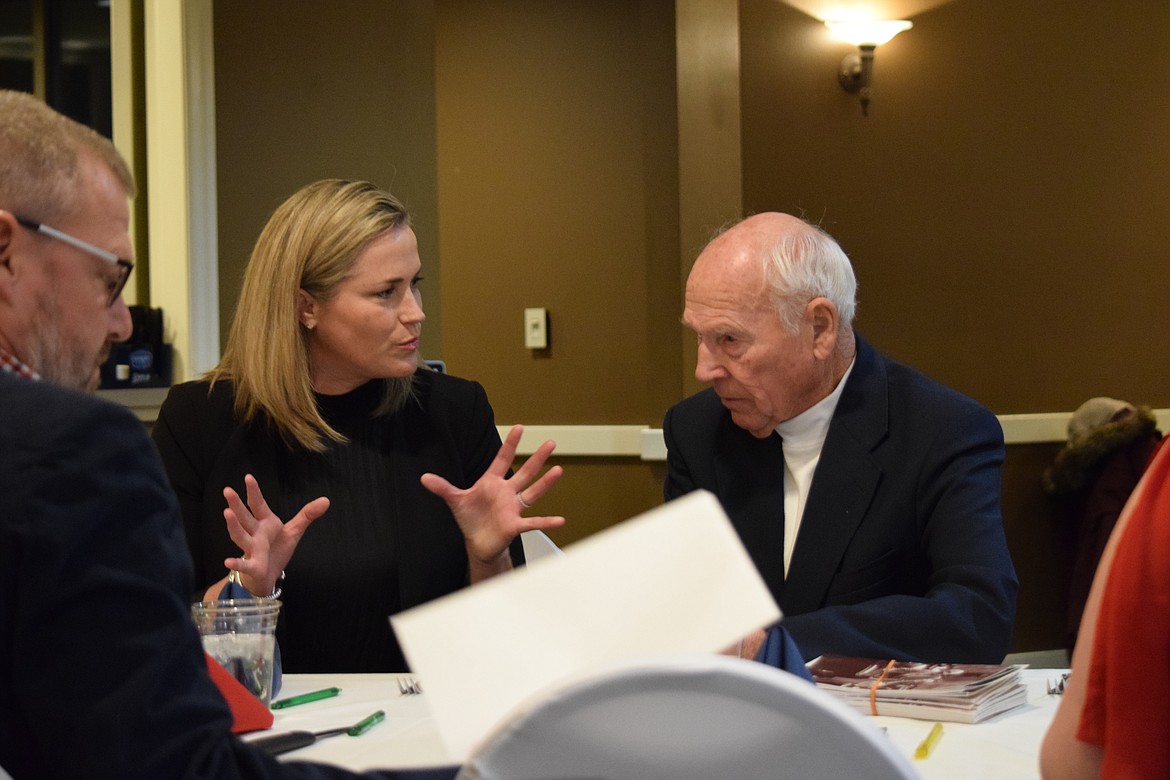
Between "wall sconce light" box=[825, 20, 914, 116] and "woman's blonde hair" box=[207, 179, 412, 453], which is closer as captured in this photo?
"woman's blonde hair" box=[207, 179, 412, 453]


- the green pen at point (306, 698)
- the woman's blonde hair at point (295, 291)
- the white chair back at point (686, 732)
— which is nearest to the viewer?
the white chair back at point (686, 732)

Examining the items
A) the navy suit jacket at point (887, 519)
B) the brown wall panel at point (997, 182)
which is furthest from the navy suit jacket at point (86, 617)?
the brown wall panel at point (997, 182)

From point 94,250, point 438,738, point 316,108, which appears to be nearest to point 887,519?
point 438,738

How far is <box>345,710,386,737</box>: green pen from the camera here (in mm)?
1391

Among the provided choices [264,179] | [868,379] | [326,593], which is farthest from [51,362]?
[264,179]

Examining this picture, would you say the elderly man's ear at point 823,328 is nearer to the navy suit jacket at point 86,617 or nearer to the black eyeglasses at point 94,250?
the black eyeglasses at point 94,250

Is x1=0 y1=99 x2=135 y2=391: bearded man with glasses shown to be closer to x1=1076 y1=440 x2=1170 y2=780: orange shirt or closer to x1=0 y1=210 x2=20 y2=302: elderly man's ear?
x1=0 y1=210 x2=20 y2=302: elderly man's ear

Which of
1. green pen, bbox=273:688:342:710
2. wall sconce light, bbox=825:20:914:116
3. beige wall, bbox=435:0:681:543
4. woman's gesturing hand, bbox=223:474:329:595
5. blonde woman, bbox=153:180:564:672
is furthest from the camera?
beige wall, bbox=435:0:681:543

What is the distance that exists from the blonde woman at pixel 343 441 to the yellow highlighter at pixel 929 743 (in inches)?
35.8

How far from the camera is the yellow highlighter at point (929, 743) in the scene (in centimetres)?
126

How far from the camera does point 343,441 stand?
2.34 m

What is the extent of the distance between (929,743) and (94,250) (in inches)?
39.8

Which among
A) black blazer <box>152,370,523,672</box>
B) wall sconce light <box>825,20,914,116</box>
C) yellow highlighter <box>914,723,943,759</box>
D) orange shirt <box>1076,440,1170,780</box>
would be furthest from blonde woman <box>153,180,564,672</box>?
wall sconce light <box>825,20,914,116</box>

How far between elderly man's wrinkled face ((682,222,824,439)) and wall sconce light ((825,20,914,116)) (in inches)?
95.1
